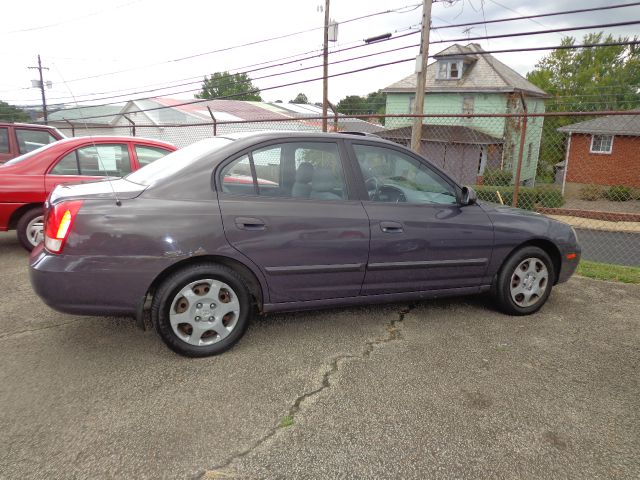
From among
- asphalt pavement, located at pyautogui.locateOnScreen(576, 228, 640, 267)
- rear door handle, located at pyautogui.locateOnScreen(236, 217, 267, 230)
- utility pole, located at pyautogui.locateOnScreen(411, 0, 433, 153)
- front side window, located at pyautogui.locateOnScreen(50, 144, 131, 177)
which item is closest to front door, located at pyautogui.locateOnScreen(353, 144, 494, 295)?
rear door handle, located at pyautogui.locateOnScreen(236, 217, 267, 230)

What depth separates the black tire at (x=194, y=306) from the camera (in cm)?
290

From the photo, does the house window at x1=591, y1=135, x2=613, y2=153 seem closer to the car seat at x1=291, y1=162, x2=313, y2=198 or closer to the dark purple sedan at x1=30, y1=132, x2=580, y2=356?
the dark purple sedan at x1=30, y1=132, x2=580, y2=356

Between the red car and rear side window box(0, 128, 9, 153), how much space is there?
2.49 meters

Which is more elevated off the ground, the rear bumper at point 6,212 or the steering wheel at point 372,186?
the steering wheel at point 372,186

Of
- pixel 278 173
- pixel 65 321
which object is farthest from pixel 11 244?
pixel 278 173

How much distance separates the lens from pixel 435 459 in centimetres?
218

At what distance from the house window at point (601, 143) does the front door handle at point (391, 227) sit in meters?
29.0

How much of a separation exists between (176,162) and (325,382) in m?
1.87

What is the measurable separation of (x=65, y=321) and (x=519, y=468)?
336 cm

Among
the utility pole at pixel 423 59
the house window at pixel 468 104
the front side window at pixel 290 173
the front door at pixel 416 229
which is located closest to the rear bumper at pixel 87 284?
the front side window at pixel 290 173

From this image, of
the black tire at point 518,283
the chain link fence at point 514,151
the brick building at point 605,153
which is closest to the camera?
the black tire at point 518,283

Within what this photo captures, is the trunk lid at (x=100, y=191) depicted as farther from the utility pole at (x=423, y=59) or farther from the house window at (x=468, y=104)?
the house window at (x=468, y=104)

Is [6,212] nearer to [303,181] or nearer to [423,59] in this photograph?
[303,181]

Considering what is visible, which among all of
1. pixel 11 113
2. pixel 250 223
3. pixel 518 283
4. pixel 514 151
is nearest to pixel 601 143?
pixel 514 151
